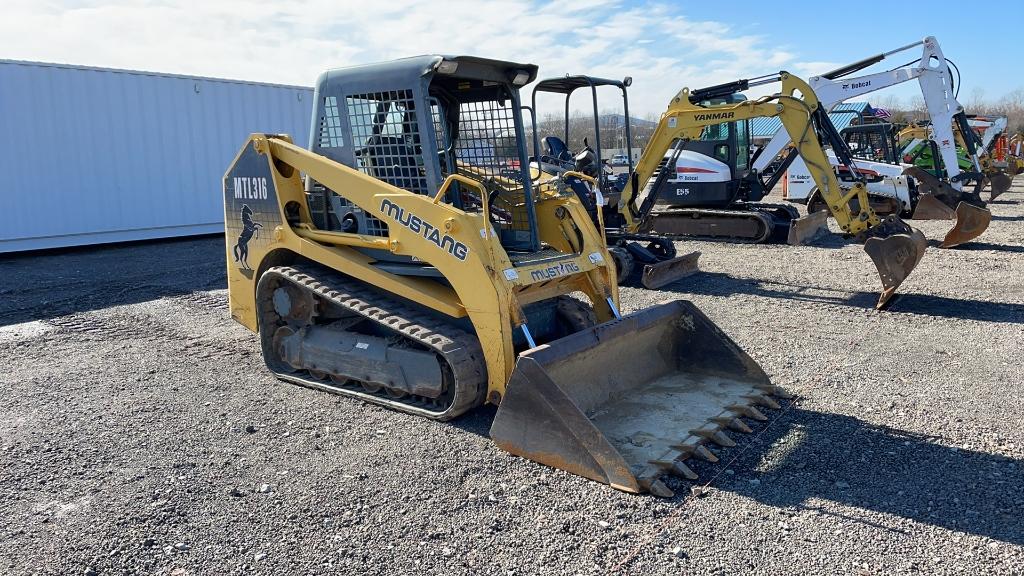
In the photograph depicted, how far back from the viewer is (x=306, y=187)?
573cm

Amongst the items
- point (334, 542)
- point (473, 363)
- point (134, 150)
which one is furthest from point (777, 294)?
point (134, 150)

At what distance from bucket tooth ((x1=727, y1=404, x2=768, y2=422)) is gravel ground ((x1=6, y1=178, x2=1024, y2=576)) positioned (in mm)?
86

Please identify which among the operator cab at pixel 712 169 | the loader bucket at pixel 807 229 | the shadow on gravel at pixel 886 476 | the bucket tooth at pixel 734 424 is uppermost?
the operator cab at pixel 712 169

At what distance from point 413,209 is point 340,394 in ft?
4.71

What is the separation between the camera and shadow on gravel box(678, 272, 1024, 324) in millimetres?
7664

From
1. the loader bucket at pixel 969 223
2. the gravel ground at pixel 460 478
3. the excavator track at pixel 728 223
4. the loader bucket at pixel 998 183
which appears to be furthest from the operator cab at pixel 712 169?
the loader bucket at pixel 998 183

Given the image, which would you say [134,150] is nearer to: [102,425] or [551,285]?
[102,425]

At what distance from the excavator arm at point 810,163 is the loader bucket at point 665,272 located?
132 cm

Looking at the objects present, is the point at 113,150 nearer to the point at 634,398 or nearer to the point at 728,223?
the point at 728,223

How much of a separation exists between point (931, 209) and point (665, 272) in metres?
8.31

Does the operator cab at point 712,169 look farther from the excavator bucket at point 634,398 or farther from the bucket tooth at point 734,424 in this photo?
the bucket tooth at point 734,424

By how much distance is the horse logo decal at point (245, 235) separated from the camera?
5.80 meters

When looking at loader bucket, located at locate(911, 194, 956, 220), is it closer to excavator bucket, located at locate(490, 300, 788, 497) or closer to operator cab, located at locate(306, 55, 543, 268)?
excavator bucket, located at locate(490, 300, 788, 497)

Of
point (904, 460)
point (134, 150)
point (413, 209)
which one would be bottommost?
point (904, 460)
